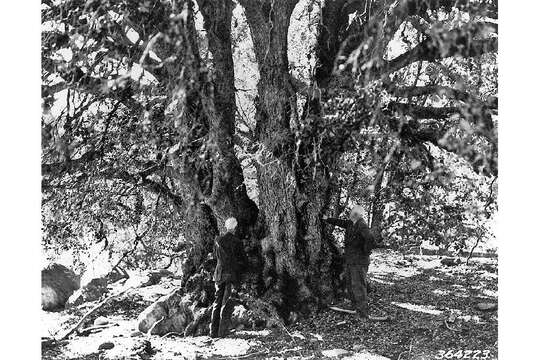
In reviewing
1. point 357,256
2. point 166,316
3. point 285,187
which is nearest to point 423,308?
point 357,256

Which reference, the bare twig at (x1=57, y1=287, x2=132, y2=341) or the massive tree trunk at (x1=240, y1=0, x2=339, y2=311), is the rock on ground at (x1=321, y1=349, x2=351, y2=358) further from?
the bare twig at (x1=57, y1=287, x2=132, y2=341)

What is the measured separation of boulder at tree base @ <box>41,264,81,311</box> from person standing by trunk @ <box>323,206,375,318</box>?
2.40 metres

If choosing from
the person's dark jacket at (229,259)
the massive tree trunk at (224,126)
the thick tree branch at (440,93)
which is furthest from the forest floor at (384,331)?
the thick tree branch at (440,93)

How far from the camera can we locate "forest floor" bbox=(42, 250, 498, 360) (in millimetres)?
4461

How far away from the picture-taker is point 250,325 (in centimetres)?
505

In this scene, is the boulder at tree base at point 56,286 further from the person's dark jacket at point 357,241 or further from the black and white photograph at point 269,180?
the person's dark jacket at point 357,241

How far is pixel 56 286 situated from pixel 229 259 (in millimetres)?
1534

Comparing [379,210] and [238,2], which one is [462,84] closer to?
[379,210]

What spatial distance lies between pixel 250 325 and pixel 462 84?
9.09 feet

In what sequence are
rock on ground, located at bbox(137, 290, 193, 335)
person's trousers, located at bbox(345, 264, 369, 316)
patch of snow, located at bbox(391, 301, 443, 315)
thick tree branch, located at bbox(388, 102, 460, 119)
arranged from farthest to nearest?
1. rock on ground, located at bbox(137, 290, 193, 335)
2. person's trousers, located at bbox(345, 264, 369, 316)
3. patch of snow, located at bbox(391, 301, 443, 315)
4. thick tree branch, located at bbox(388, 102, 460, 119)

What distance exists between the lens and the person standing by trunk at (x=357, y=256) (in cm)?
479

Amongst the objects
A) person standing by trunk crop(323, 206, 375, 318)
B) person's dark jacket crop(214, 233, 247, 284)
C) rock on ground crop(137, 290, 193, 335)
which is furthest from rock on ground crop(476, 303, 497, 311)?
rock on ground crop(137, 290, 193, 335)

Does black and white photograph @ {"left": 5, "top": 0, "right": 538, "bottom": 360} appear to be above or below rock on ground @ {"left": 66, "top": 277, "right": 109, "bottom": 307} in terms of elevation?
above
